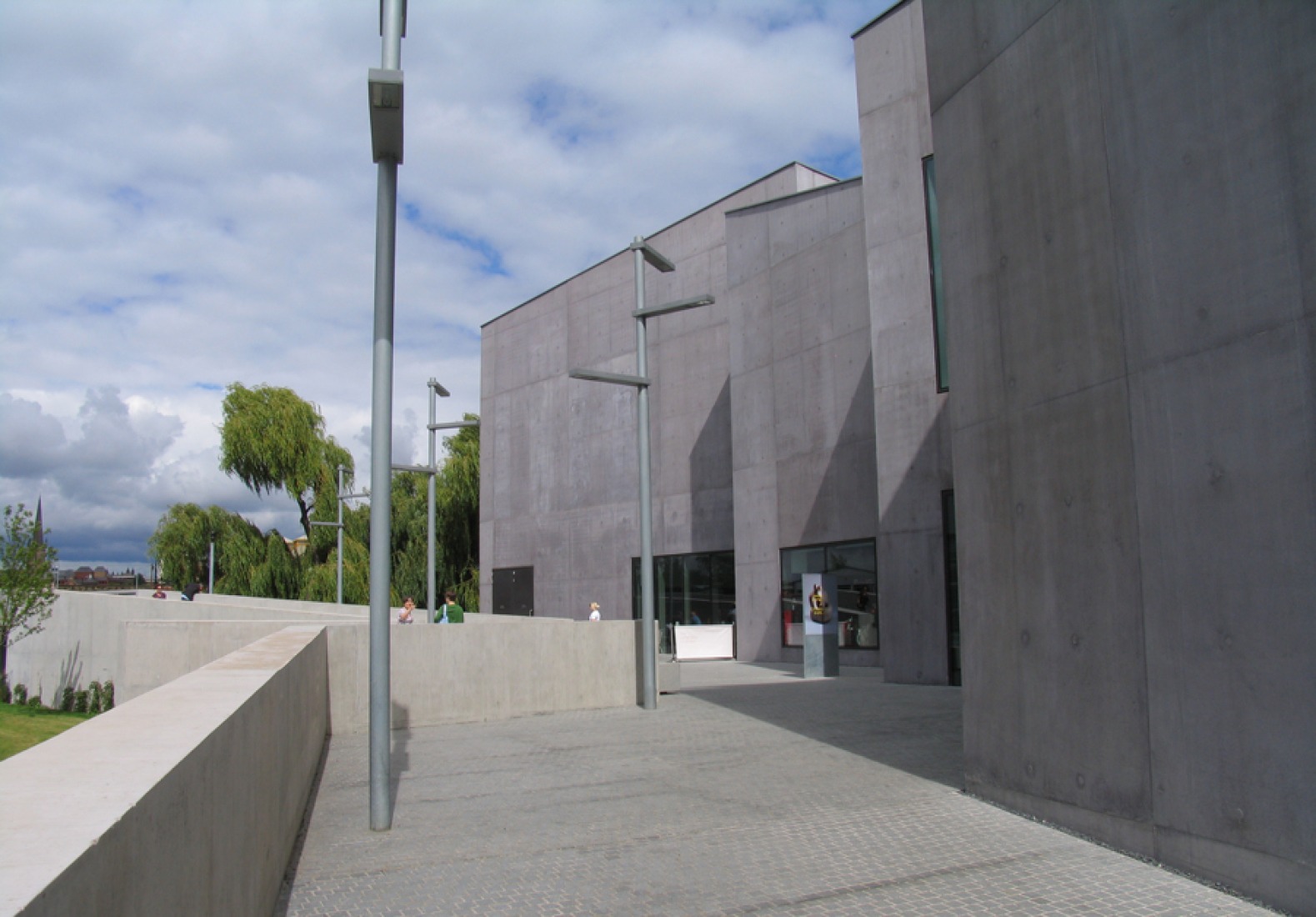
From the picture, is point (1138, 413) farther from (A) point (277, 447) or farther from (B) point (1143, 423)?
(A) point (277, 447)

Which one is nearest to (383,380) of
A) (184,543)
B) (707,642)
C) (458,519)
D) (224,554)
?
(707,642)

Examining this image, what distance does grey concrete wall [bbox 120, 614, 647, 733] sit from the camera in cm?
1193

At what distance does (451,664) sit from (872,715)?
529cm

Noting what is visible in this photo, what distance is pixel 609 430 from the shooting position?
33219mm

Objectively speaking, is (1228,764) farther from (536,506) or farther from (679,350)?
(536,506)

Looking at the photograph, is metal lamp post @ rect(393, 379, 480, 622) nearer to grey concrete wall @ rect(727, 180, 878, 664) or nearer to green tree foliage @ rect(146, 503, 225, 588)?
grey concrete wall @ rect(727, 180, 878, 664)

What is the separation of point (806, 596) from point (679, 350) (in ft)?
40.5

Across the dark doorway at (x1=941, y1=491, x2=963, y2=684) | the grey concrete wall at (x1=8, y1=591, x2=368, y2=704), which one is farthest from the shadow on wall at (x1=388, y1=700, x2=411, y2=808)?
the grey concrete wall at (x1=8, y1=591, x2=368, y2=704)

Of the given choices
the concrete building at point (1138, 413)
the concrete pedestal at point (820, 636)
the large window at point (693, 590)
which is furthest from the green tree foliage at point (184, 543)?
the concrete building at point (1138, 413)

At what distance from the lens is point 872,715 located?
41.5ft

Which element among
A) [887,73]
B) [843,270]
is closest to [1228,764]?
[887,73]

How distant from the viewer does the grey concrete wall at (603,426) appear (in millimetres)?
29062

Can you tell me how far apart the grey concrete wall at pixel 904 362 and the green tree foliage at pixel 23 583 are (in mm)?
27224

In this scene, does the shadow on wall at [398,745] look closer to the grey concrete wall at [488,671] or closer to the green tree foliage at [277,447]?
the grey concrete wall at [488,671]
